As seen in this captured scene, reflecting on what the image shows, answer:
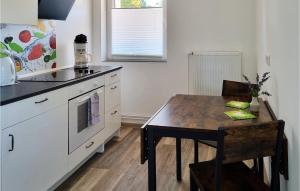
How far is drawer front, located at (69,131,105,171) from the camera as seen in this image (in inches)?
121

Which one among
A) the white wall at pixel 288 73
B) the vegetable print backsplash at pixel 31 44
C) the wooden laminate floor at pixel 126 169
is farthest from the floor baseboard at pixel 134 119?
the white wall at pixel 288 73

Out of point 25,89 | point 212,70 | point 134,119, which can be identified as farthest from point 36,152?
point 212,70

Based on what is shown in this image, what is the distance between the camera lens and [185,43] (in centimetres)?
459

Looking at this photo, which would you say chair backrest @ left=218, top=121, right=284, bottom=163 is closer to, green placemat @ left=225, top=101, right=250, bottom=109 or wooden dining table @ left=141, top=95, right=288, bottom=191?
wooden dining table @ left=141, top=95, right=288, bottom=191

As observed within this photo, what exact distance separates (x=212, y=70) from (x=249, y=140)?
2772 mm

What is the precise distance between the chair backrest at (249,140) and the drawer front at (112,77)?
2328 mm

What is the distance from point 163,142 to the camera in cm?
422

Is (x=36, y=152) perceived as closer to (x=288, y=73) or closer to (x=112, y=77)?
(x=112, y=77)

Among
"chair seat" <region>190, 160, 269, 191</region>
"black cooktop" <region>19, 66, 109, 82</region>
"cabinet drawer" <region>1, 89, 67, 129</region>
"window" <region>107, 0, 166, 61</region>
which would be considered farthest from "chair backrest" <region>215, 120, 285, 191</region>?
"window" <region>107, 0, 166, 61</region>

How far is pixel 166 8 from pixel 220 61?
1.05 metres

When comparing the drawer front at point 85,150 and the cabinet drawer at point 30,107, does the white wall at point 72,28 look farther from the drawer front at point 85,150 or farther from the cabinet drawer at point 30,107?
the cabinet drawer at point 30,107

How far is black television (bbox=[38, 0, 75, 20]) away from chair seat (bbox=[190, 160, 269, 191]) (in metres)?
2.11

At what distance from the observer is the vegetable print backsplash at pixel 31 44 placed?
3.05 metres

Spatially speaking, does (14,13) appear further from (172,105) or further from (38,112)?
(172,105)
